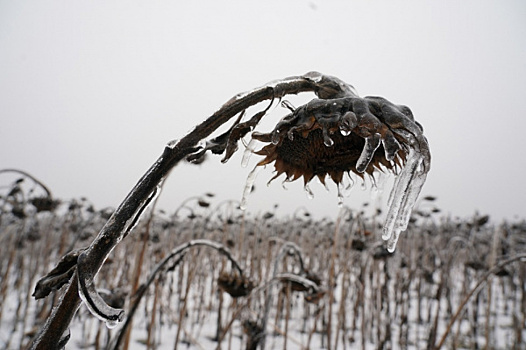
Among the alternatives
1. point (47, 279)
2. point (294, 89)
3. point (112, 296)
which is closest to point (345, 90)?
point (294, 89)

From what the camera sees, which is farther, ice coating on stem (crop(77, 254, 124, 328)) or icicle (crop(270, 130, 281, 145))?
icicle (crop(270, 130, 281, 145))

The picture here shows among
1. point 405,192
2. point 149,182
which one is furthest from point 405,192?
point 149,182

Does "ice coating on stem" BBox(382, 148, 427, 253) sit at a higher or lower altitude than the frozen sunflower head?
lower

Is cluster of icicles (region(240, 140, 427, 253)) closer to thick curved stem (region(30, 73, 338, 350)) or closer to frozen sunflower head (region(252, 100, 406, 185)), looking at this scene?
frozen sunflower head (region(252, 100, 406, 185))

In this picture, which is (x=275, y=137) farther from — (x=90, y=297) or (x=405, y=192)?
(x=90, y=297)

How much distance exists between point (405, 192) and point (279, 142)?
0.71 feet

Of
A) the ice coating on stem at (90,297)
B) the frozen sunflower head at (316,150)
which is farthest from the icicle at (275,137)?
the ice coating on stem at (90,297)

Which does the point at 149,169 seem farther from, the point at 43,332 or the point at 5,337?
the point at 5,337

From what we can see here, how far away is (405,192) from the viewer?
54 cm

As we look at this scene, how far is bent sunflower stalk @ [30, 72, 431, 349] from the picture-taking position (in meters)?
0.47

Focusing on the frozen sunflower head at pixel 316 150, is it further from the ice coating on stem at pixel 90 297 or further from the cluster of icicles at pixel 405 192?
the ice coating on stem at pixel 90 297

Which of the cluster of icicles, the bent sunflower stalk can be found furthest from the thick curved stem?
the cluster of icicles

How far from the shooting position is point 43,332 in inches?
18.4

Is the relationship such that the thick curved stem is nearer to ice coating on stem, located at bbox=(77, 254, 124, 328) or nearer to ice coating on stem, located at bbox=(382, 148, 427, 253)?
ice coating on stem, located at bbox=(77, 254, 124, 328)
